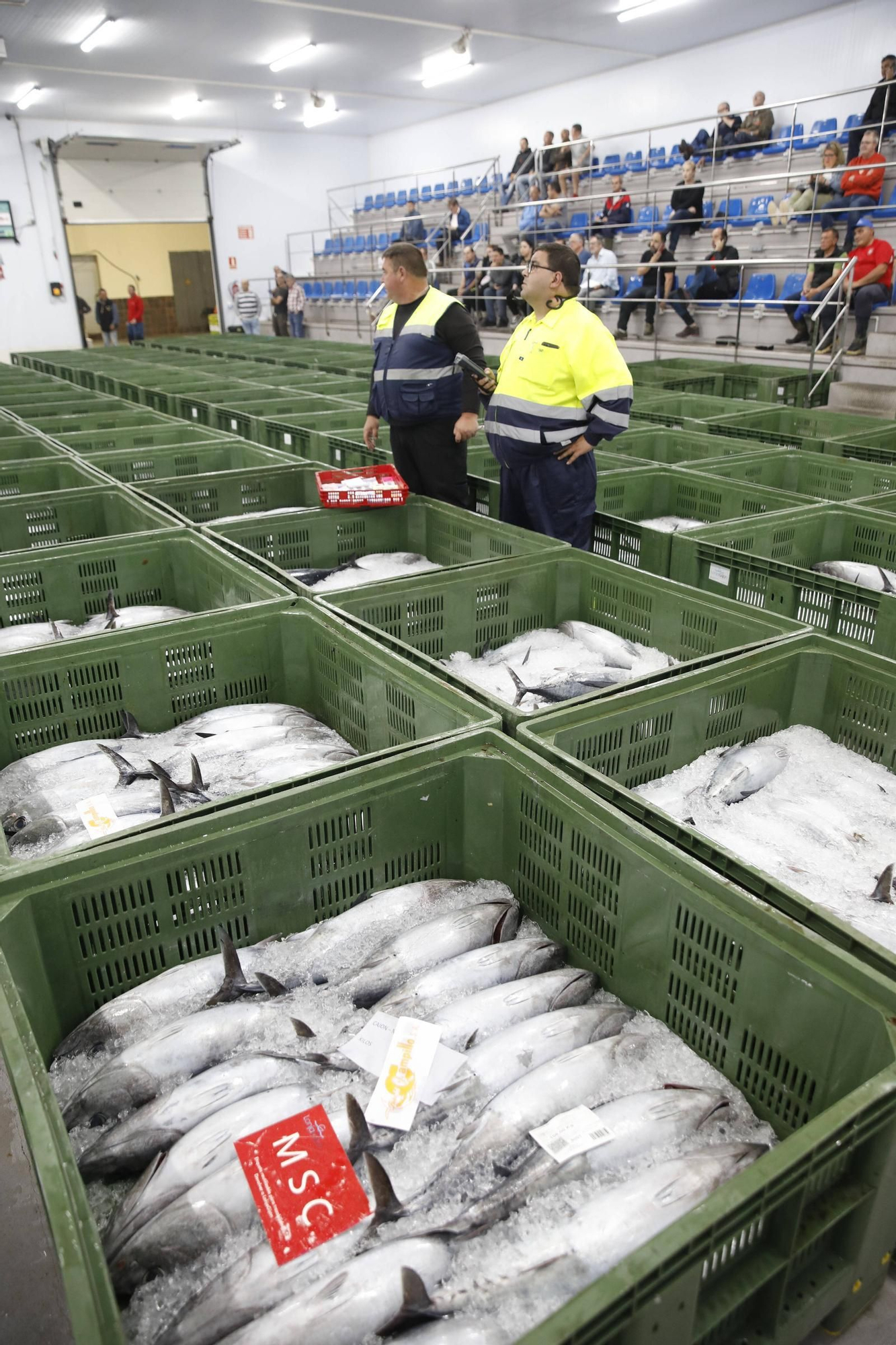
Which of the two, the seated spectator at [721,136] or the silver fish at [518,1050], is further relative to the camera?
the seated spectator at [721,136]

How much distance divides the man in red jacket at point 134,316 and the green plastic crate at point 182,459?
1587cm

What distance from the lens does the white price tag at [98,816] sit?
7.19 feet

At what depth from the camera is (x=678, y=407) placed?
6.37 metres

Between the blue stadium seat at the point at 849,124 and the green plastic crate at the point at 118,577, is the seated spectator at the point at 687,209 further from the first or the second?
the green plastic crate at the point at 118,577

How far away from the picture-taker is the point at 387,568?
392 centimetres

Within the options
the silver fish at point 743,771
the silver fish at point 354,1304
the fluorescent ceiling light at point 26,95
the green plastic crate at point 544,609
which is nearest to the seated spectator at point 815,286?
the green plastic crate at point 544,609

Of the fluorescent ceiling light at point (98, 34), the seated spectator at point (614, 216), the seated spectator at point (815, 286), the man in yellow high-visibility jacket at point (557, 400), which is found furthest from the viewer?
the seated spectator at point (614, 216)

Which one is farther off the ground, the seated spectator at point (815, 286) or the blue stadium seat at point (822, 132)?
the blue stadium seat at point (822, 132)

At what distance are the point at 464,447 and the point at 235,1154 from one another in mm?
3660

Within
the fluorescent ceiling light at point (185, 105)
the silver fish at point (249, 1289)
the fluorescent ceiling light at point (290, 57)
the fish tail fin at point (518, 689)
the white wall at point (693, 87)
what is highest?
the fluorescent ceiling light at point (290, 57)

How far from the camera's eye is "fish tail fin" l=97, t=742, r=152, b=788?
2.39 m

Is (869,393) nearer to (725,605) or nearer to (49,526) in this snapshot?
(725,605)

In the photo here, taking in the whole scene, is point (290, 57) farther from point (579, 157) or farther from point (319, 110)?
point (579, 157)

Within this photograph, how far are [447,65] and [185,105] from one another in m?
5.74
